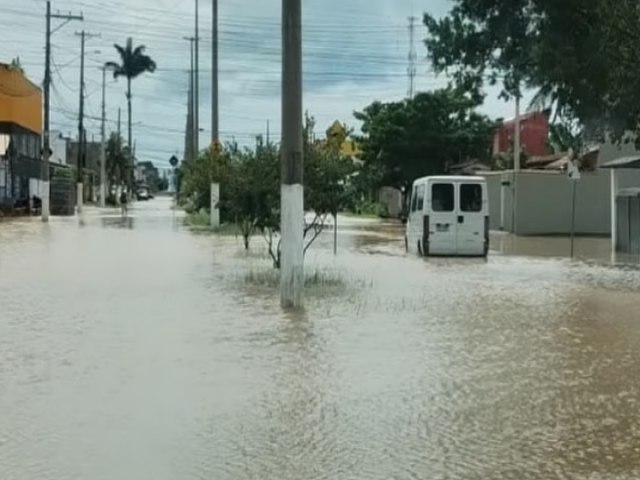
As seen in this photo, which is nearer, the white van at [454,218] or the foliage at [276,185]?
the foliage at [276,185]

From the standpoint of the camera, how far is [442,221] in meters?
26.7

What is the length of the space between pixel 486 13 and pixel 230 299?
26.6 ft

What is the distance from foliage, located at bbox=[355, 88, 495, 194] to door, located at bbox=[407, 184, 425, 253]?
29.0m

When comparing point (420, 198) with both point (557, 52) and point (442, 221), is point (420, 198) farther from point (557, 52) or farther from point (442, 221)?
point (557, 52)

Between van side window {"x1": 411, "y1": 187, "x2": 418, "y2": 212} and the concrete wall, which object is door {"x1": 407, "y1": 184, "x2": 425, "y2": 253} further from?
the concrete wall

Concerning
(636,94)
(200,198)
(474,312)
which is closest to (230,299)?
(474,312)

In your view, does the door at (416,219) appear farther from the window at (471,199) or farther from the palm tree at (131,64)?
the palm tree at (131,64)

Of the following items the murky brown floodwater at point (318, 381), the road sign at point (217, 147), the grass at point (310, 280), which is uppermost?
the road sign at point (217, 147)

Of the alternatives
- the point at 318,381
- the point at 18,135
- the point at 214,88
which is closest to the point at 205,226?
the point at 214,88

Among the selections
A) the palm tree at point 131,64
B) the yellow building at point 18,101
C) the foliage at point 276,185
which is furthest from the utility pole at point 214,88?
the palm tree at point 131,64

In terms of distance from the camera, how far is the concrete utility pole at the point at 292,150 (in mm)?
14695

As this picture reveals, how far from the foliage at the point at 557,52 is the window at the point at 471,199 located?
15.3ft

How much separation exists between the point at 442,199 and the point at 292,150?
40.9 feet

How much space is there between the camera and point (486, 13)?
66.2ft
